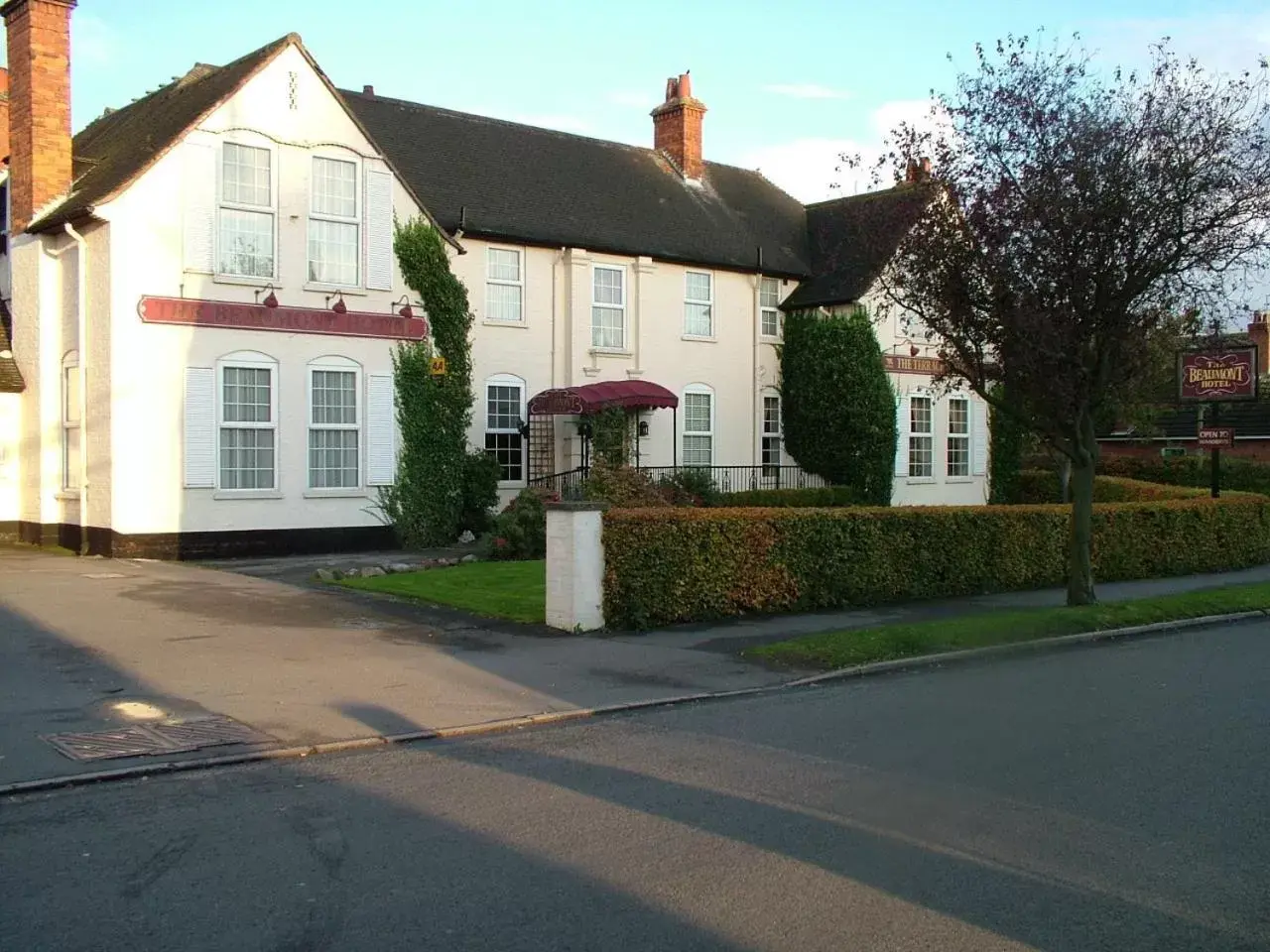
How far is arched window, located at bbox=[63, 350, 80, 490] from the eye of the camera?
2153 centimetres

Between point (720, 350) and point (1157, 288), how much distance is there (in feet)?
53.1

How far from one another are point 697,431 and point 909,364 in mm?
6745

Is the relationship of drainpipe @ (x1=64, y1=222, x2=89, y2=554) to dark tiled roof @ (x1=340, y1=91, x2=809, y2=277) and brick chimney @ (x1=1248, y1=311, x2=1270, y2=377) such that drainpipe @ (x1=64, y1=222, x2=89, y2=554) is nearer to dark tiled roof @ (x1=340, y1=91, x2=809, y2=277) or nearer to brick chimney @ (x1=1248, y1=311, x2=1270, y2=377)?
dark tiled roof @ (x1=340, y1=91, x2=809, y2=277)

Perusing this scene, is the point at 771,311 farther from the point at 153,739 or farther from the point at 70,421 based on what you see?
the point at 153,739

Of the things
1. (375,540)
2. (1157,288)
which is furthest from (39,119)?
(1157,288)

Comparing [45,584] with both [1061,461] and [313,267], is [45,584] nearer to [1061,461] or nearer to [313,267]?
[313,267]

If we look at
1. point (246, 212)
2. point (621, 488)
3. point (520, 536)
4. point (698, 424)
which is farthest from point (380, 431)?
point (698, 424)

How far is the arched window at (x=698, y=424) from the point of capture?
30062mm

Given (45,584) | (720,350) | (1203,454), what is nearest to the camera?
(45,584)

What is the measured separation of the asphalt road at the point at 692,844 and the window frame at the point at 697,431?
20.3 m

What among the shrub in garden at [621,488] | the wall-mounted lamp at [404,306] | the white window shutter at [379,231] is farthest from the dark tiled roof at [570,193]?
the shrub in garden at [621,488]

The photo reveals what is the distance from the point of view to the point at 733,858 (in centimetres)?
613

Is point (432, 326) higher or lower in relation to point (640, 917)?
higher

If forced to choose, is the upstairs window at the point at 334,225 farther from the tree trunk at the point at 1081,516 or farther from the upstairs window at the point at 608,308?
the tree trunk at the point at 1081,516
